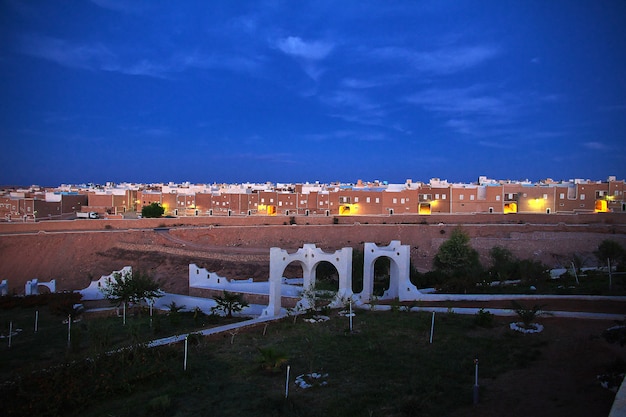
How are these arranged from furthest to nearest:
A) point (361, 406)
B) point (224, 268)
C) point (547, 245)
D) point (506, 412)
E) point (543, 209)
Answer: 1. point (543, 209)
2. point (547, 245)
3. point (224, 268)
4. point (361, 406)
5. point (506, 412)

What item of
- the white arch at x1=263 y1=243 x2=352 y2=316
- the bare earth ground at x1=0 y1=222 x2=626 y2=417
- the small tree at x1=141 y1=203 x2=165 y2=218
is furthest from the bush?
the small tree at x1=141 y1=203 x2=165 y2=218

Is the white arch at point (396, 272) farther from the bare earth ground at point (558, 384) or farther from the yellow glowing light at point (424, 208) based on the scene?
the yellow glowing light at point (424, 208)

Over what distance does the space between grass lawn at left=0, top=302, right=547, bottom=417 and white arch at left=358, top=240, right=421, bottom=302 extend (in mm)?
3337

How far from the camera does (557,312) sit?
11508 millimetres

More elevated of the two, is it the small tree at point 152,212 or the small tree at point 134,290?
the small tree at point 152,212

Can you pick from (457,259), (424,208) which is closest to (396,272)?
(457,259)

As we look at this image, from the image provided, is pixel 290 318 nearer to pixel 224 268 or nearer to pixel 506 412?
pixel 506 412

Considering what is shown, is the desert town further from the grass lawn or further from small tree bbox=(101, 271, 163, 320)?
the grass lawn

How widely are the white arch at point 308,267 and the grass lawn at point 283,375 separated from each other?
97.7 inches

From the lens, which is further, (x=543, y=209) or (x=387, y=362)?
(x=543, y=209)

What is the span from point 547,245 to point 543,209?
11821 mm

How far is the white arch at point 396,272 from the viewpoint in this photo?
1473 cm

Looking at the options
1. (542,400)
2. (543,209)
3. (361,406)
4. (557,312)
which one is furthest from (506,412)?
(543,209)

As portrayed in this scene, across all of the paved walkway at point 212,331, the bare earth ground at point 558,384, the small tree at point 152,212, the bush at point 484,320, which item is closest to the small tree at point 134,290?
the paved walkway at point 212,331
